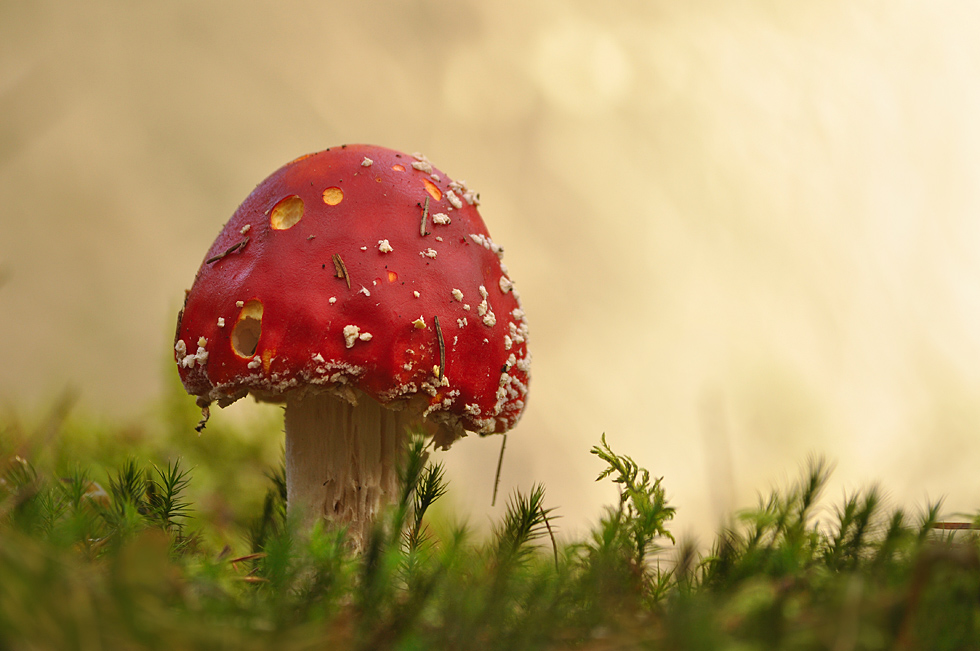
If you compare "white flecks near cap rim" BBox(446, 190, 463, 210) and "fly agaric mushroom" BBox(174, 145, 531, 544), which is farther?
"white flecks near cap rim" BBox(446, 190, 463, 210)

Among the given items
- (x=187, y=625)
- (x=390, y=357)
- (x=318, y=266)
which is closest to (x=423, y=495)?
(x=390, y=357)

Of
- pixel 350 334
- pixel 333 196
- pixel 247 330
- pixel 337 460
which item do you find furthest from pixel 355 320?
pixel 337 460

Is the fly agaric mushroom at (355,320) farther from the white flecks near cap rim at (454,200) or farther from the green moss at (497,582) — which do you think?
the green moss at (497,582)

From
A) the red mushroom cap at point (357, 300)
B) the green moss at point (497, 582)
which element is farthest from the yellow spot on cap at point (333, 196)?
the green moss at point (497, 582)

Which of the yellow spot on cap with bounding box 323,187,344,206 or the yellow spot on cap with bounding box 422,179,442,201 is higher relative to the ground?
the yellow spot on cap with bounding box 422,179,442,201

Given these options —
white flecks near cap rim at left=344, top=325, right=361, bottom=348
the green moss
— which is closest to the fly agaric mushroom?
white flecks near cap rim at left=344, top=325, right=361, bottom=348

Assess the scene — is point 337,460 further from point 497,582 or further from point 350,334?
point 497,582

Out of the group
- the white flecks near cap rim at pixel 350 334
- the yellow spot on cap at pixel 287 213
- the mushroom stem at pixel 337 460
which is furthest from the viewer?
the mushroom stem at pixel 337 460

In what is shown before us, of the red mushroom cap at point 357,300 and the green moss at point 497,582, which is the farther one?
the red mushroom cap at point 357,300

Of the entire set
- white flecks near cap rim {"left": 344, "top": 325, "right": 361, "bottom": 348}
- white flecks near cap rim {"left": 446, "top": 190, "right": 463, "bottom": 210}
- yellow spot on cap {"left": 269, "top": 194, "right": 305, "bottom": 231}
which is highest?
white flecks near cap rim {"left": 446, "top": 190, "right": 463, "bottom": 210}

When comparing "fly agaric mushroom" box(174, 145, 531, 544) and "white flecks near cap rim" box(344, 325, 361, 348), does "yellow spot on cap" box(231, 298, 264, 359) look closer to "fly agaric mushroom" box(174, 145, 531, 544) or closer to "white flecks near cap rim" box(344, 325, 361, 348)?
"fly agaric mushroom" box(174, 145, 531, 544)
